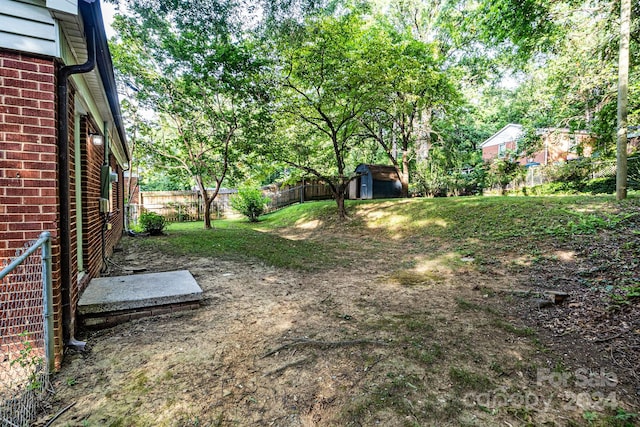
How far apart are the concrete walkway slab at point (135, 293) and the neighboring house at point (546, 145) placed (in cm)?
856

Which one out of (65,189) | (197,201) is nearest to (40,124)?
(65,189)

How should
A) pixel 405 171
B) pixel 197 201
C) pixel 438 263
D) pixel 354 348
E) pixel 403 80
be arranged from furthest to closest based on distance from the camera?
pixel 197 201
pixel 405 171
pixel 403 80
pixel 438 263
pixel 354 348

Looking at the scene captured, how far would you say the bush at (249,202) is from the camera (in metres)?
15.9

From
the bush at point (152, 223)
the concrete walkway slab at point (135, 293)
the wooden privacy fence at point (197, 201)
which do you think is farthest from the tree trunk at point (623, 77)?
the wooden privacy fence at point (197, 201)

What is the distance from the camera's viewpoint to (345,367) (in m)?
2.54

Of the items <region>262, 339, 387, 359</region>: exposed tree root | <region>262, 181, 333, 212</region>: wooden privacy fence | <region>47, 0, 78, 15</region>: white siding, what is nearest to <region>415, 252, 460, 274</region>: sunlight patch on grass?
<region>262, 339, 387, 359</region>: exposed tree root

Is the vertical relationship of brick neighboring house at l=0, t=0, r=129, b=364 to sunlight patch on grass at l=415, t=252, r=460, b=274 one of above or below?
above

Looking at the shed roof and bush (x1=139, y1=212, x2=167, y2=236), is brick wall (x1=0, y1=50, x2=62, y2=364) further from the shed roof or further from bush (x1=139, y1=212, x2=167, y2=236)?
the shed roof

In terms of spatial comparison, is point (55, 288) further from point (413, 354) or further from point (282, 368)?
point (413, 354)

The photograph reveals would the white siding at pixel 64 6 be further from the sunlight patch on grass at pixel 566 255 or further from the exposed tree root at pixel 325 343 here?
the sunlight patch on grass at pixel 566 255

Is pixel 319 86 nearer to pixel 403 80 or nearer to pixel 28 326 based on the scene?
pixel 403 80

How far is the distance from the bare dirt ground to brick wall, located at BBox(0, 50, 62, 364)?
117 centimetres

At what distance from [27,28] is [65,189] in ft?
3.92

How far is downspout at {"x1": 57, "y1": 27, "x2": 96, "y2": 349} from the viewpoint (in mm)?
2471
